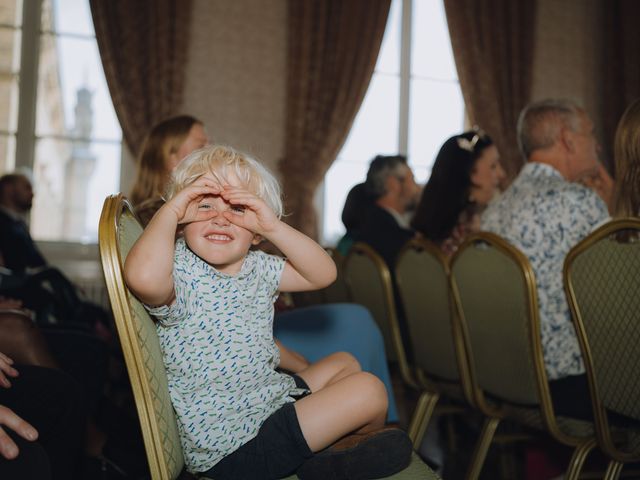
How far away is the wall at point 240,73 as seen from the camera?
5727 mm

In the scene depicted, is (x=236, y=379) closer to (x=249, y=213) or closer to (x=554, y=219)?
(x=249, y=213)

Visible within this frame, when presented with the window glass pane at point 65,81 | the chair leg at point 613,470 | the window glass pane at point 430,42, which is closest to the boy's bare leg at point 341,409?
the chair leg at point 613,470

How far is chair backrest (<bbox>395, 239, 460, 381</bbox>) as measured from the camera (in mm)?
2154

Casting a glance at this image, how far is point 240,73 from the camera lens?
5.83 meters

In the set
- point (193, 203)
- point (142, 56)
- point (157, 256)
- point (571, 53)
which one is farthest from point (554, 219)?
point (571, 53)

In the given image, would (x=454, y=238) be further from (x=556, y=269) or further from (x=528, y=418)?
(x=528, y=418)

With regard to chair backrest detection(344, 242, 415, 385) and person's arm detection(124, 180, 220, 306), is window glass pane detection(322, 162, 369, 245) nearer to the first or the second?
chair backrest detection(344, 242, 415, 385)

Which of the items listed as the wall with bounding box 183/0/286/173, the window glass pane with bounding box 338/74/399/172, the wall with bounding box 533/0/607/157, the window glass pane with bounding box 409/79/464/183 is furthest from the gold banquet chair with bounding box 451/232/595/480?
the wall with bounding box 533/0/607/157

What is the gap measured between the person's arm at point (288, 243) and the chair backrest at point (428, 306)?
2.60ft

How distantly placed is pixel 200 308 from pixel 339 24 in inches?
203

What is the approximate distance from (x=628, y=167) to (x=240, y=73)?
4.49m

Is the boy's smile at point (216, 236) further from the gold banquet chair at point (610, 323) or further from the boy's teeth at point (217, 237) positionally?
the gold banquet chair at point (610, 323)

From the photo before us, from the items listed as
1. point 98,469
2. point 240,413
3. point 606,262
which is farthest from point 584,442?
point 98,469

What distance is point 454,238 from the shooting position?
3096mm
